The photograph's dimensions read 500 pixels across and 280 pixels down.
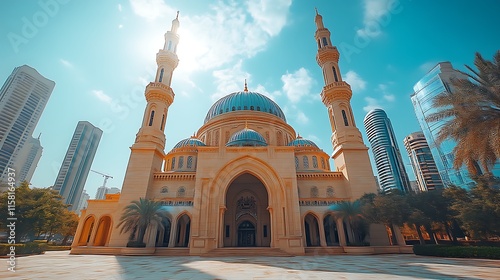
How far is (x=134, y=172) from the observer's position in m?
21.4

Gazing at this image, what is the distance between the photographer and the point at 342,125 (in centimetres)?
2405

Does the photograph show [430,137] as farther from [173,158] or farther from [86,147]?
[86,147]

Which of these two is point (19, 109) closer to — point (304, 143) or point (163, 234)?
point (163, 234)

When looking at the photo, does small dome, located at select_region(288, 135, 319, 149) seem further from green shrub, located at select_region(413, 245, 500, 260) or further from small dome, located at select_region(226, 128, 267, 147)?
green shrub, located at select_region(413, 245, 500, 260)

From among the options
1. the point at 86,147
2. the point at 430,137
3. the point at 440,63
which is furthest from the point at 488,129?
the point at 86,147

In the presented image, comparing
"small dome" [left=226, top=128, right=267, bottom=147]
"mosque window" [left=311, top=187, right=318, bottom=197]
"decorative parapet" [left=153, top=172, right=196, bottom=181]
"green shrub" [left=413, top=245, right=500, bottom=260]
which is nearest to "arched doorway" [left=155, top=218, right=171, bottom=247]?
"decorative parapet" [left=153, top=172, right=196, bottom=181]

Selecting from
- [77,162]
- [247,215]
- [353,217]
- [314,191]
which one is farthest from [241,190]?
[77,162]

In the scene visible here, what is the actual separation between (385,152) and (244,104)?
244 feet

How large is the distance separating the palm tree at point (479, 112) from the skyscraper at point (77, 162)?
81.0m

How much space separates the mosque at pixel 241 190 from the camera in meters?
18.1

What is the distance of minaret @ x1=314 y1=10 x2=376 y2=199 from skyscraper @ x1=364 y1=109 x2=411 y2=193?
225ft

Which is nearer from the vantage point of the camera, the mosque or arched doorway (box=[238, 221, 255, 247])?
the mosque

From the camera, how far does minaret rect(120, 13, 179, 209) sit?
823 inches

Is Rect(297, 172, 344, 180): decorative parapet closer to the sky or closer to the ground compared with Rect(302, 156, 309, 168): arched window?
closer to the ground
